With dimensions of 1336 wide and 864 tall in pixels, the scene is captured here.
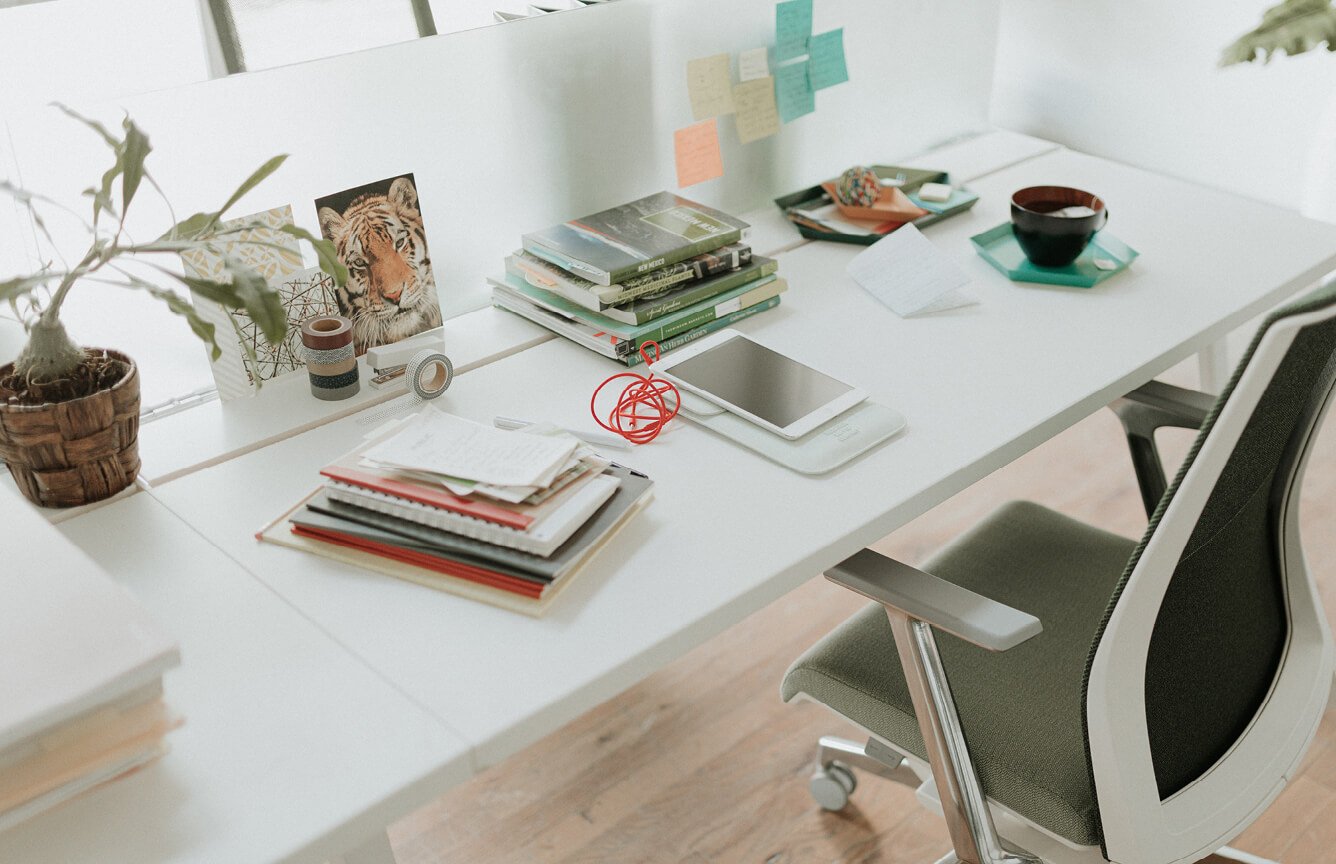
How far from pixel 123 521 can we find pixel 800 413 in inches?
27.7

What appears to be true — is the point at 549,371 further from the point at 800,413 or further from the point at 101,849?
the point at 101,849

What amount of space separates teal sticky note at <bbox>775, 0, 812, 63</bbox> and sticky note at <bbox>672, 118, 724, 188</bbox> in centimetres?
17

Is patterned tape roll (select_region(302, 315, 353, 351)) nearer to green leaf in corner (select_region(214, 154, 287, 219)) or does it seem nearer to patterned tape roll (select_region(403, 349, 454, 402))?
patterned tape roll (select_region(403, 349, 454, 402))

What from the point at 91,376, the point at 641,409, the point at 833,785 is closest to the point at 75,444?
the point at 91,376

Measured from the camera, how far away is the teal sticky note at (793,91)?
189cm

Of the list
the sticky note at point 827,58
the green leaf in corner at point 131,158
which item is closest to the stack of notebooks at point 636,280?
the sticky note at point 827,58

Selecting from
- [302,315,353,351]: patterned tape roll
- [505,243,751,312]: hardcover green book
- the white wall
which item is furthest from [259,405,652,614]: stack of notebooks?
the white wall

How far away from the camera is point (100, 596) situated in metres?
0.93

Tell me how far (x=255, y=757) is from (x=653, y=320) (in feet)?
2.45

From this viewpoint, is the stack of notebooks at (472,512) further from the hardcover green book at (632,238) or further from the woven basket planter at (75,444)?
the hardcover green book at (632,238)

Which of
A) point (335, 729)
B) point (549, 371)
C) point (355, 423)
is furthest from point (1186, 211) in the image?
point (335, 729)

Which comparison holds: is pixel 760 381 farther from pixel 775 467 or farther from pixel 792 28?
pixel 792 28

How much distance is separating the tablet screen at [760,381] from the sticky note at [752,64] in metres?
0.56

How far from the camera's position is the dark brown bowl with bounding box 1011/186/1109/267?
62.8 inches
